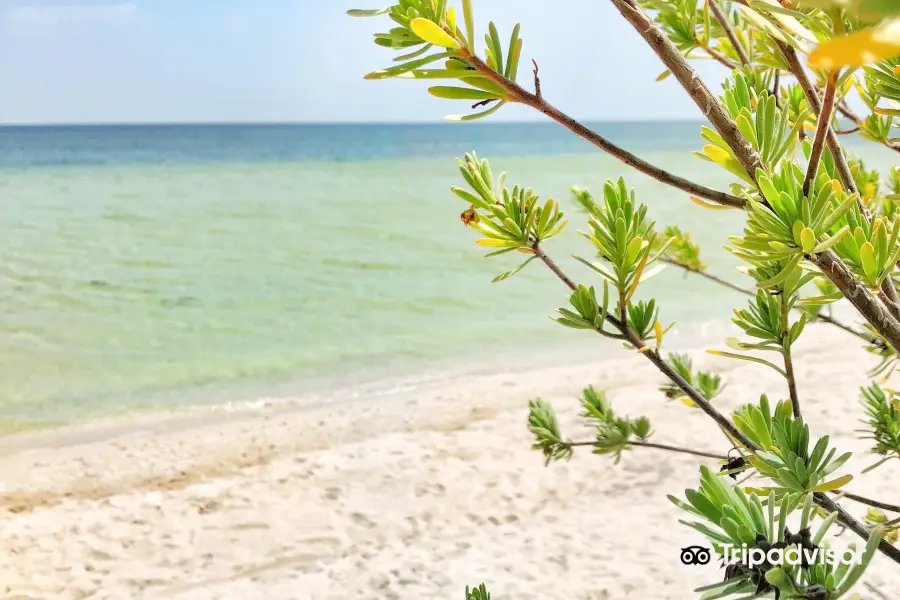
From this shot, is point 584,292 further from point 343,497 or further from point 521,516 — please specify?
point 343,497

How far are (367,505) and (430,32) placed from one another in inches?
113

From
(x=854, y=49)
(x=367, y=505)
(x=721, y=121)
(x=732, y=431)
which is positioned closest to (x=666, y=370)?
(x=732, y=431)

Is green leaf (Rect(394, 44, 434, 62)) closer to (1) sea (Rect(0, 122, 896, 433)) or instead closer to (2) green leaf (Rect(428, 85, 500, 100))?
Answer: (2) green leaf (Rect(428, 85, 500, 100))

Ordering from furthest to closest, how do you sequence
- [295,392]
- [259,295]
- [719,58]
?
[259,295] < [295,392] < [719,58]

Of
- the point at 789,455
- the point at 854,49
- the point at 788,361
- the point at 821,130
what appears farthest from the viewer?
the point at 788,361

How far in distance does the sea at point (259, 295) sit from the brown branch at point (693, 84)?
191 millimetres

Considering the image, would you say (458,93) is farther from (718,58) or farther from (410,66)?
(718,58)

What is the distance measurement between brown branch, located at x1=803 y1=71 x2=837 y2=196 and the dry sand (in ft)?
6.95

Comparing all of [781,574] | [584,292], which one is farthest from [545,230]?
[781,574]

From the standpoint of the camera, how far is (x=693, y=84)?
0.40 m

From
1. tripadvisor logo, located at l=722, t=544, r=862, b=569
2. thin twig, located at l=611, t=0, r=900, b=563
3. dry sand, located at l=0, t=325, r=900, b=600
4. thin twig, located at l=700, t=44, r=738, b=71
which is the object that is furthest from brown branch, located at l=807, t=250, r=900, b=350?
dry sand, located at l=0, t=325, r=900, b=600

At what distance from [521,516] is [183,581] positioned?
139 centimetres

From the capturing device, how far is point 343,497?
3.07 meters

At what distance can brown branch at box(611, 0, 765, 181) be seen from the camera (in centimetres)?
39
